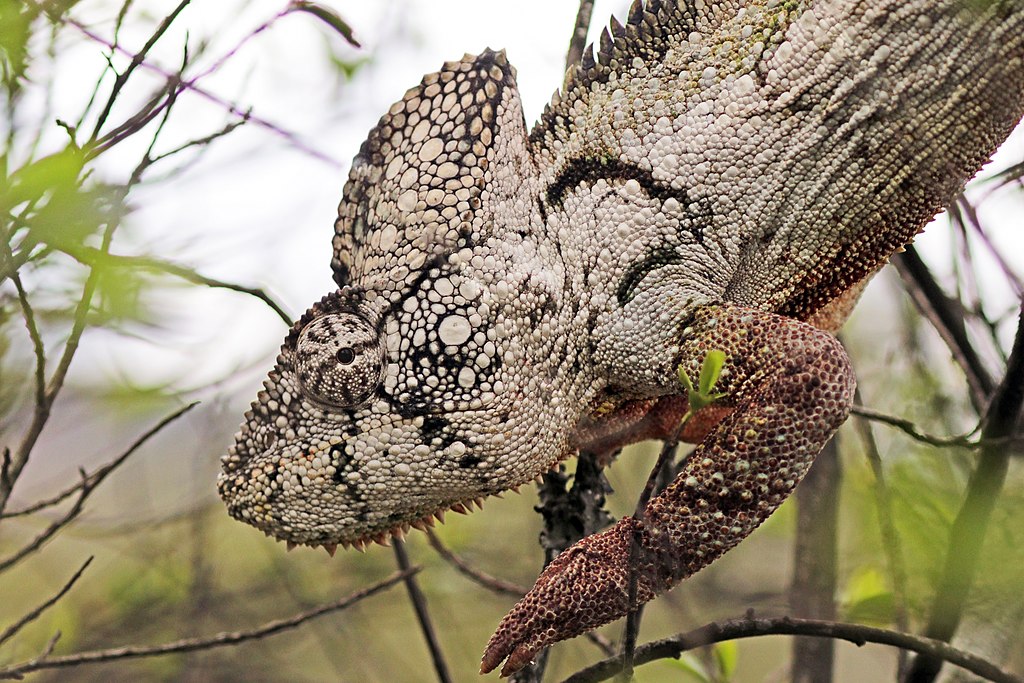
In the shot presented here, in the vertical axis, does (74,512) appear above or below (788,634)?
above

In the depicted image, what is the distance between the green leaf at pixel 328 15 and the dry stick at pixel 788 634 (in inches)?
45.6

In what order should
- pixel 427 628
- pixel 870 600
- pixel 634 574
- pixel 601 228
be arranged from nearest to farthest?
pixel 634 574
pixel 601 228
pixel 427 628
pixel 870 600

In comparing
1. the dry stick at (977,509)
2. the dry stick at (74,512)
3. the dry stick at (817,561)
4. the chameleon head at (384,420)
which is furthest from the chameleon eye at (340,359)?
the dry stick at (817,561)

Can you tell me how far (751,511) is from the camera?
1.37 meters

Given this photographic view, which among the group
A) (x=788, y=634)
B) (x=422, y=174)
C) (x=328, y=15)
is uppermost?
(x=328, y=15)

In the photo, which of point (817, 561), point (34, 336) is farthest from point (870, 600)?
point (34, 336)

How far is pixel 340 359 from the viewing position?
1574 millimetres

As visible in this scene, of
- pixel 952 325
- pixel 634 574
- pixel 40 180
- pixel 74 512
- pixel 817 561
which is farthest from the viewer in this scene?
pixel 817 561

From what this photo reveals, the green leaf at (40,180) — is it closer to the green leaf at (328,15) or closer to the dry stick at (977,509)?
the green leaf at (328,15)

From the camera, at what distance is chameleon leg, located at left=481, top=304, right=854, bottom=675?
1364 mm

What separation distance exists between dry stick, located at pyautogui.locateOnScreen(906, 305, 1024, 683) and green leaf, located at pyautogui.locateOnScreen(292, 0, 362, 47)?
1217mm

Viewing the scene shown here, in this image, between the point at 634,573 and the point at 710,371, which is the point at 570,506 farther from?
the point at 710,371

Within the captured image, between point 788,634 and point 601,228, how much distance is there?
726 millimetres

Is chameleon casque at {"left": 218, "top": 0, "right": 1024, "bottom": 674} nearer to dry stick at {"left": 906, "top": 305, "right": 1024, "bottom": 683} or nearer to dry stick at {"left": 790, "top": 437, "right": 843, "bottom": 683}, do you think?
dry stick at {"left": 906, "top": 305, "right": 1024, "bottom": 683}
